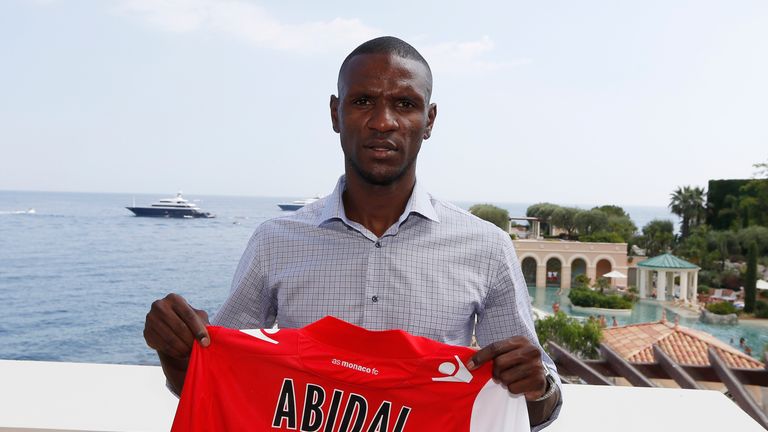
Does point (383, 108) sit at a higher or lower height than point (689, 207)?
higher

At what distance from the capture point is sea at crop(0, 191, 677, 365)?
51.3 m

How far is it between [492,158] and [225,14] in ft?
186

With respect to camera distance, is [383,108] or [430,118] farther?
[430,118]

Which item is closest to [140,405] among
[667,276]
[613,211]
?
[667,276]

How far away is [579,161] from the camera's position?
119875 millimetres

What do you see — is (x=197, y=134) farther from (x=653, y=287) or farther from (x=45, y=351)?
(x=653, y=287)

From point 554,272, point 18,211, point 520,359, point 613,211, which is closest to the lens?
point 520,359

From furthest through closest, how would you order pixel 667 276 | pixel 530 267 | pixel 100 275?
pixel 100 275, pixel 530 267, pixel 667 276

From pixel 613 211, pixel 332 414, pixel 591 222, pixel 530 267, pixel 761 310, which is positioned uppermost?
pixel 332 414

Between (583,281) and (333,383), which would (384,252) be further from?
(583,281)

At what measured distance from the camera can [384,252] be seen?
1.37 meters

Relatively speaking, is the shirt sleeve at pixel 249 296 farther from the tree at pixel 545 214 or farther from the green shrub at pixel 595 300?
the tree at pixel 545 214

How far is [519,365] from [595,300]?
40239mm

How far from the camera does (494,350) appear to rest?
1.15 m
